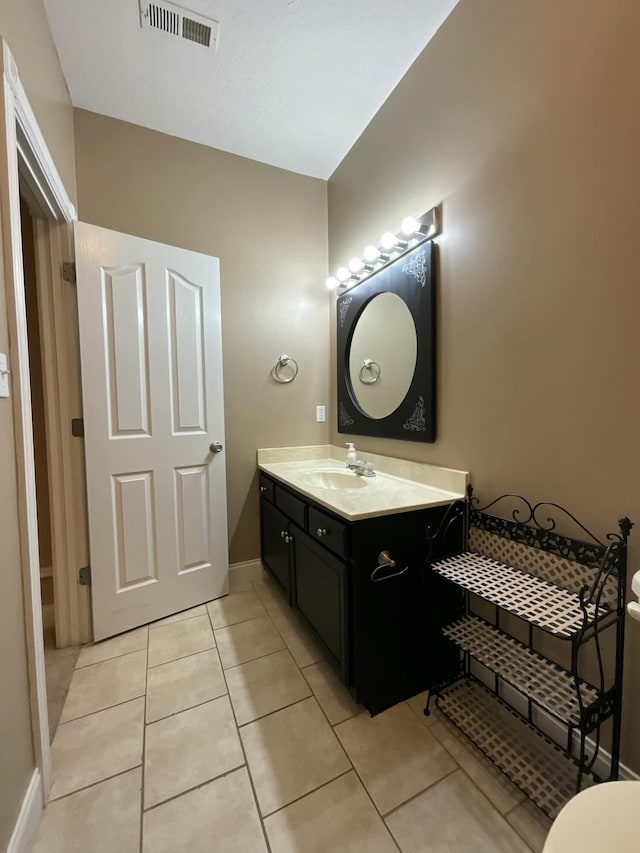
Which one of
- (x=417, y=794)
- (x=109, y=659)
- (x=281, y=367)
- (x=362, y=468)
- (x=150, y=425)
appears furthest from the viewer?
(x=281, y=367)

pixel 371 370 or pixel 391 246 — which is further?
pixel 371 370

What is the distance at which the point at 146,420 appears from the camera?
183 cm

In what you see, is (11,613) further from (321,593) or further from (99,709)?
(321,593)

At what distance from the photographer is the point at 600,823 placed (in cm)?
57

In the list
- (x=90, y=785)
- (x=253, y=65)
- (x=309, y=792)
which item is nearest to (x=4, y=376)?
(x=90, y=785)

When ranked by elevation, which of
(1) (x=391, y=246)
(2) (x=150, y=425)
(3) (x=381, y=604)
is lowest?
(3) (x=381, y=604)

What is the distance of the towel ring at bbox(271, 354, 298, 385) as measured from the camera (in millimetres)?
2318

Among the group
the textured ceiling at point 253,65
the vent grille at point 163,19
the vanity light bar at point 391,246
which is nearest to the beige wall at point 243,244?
the textured ceiling at point 253,65

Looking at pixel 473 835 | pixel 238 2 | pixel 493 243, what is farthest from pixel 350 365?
pixel 473 835

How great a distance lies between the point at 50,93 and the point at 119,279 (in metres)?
0.70

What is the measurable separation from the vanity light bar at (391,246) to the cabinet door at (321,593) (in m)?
1.43

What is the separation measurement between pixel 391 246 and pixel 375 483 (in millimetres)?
1172

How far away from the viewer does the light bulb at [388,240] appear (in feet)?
5.50

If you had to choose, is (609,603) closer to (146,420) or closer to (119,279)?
(146,420)
